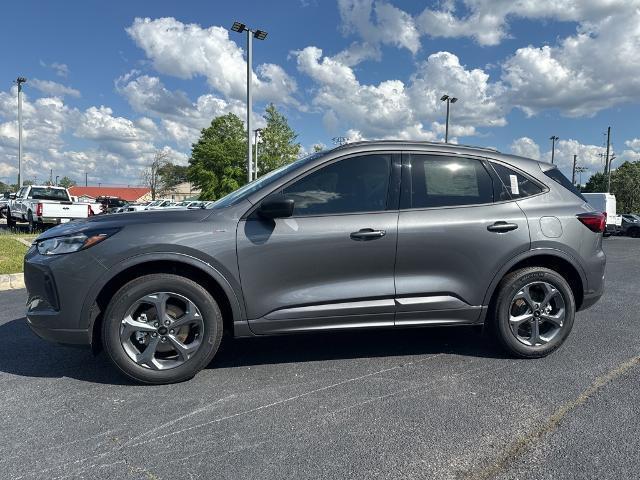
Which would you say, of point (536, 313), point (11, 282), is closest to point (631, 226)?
point (536, 313)

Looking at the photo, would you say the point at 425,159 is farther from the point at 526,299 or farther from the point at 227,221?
the point at 227,221

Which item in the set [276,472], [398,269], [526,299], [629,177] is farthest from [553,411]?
[629,177]

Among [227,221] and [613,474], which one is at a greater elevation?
[227,221]

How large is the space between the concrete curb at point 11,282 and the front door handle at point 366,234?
5.81 metres

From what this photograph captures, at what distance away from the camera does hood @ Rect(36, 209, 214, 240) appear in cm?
325

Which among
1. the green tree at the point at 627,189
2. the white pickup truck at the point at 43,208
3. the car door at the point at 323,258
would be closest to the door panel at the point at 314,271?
the car door at the point at 323,258

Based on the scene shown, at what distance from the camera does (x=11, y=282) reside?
681 centimetres

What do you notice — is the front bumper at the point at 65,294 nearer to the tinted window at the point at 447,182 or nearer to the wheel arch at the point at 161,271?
the wheel arch at the point at 161,271

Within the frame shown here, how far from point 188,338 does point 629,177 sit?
62.6 meters

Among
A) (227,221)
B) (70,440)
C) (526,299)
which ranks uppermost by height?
(227,221)

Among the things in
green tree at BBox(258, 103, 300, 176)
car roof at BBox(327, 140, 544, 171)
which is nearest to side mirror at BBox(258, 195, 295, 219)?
car roof at BBox(327, 140, 544, 171)

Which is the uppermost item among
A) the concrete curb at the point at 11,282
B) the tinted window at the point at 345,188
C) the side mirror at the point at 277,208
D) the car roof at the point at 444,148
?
the car roof at the point at 444,148

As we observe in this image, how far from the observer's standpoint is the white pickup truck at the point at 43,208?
15.4 meters

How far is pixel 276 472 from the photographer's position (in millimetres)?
2277
